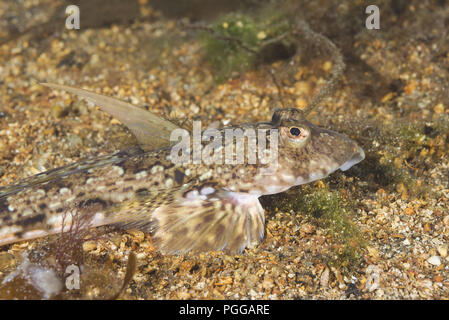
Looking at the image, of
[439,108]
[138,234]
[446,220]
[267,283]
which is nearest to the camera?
[267,283]

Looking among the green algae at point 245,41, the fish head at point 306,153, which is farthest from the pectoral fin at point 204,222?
the green algae at point 245,41

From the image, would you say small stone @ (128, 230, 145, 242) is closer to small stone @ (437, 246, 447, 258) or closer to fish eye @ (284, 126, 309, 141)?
fish eye @ (284, 126, 309, 141)

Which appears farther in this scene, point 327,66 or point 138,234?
point 327,66

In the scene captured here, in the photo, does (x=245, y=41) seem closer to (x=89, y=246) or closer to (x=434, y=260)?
(x=89, y=246)

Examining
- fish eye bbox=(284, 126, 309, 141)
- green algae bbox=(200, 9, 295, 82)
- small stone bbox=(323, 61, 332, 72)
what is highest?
green algae bbox=(200, 9, 295, 82)

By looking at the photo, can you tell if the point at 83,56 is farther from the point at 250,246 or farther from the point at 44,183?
the point at 250,246

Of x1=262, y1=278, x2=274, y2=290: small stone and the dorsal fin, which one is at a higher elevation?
the dorsal fin

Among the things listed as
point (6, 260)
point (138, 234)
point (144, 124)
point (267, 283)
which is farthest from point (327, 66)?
point (6, 260)

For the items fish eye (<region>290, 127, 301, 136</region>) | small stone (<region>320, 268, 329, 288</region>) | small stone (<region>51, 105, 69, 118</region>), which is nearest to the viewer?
small stone (<region>320, 268, 329, 288</region>)

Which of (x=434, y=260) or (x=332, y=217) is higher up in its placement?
(x=332, y=217)

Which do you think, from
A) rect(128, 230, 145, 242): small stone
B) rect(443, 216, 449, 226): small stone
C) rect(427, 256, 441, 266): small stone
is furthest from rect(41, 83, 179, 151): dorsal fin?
rect(443, 216, 449, 226): small stone
